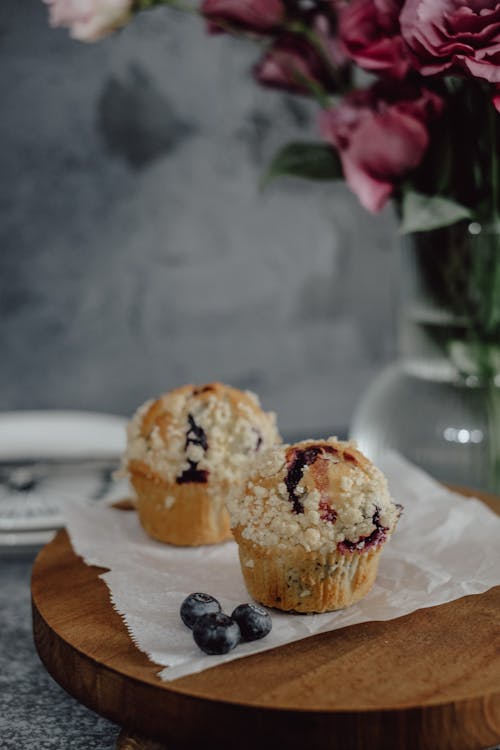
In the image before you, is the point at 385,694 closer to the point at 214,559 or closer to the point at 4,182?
the point at 214,559

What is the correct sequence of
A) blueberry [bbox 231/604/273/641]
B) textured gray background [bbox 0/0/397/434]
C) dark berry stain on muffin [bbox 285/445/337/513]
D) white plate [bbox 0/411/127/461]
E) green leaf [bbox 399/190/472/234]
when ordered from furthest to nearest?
textured gray background [bbox 0/0/397/434] < white plate [bbox 0/411/127/461] < green leaf [bbox 399/190/472/234] < dark berry stain on muffin [bbox 285/445/337/513] < blueberry [bbox 231/604/273/641]

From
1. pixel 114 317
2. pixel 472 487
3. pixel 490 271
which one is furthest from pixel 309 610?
pixel 114 317

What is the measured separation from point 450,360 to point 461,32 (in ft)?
1.91

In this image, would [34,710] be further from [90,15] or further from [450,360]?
[90,15]

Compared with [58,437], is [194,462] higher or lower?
higher

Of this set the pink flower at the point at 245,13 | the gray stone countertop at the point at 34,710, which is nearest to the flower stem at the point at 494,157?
the pink flower at the point at 245,13

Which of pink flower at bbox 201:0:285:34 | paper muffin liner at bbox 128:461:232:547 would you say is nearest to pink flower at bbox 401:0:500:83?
pink flower at bbox 201:0:285:34

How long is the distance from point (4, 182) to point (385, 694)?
164 cm

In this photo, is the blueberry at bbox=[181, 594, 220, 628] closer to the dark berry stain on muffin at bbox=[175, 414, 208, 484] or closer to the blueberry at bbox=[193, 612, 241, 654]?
the blueberry at bbox=[193, 612, 241, 654]

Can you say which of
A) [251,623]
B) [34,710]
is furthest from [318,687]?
[34,710]

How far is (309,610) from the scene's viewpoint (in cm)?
111

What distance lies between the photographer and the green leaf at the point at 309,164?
157 centimetres

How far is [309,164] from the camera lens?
1.57m

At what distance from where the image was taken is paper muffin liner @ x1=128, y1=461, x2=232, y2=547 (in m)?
1.32
